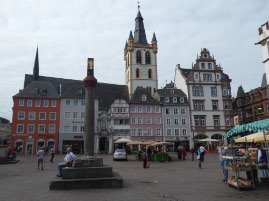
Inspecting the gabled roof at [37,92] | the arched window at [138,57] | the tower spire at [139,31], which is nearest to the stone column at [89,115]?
the gabled roof at [37,92]

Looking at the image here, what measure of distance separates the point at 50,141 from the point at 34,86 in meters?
11.5

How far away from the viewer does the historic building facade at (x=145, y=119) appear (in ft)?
161

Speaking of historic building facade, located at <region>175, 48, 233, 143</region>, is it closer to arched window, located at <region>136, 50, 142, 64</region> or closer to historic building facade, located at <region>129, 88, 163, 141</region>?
historic building facade, located at <region>129, 88, 163, 141</region>

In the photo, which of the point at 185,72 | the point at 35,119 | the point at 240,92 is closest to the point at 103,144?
the point at 35,119

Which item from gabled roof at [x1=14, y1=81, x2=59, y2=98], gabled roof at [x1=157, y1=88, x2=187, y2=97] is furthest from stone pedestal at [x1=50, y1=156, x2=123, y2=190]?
gabled roof at [x1=157, y1=88, x2=187, y2=97]

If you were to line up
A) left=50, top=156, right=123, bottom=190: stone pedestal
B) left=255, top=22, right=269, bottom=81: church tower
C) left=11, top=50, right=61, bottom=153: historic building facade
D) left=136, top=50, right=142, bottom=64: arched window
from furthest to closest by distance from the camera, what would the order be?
1. left=136, top=50, right=142, bottom=64: arched window
2. left=11, top=50, right=61, bottom=153: historic building facade
3. left=255, top=22, right=269, bottom=81: church tower
4. left=50, top=156, right=123, bottom=190: stone pedestal

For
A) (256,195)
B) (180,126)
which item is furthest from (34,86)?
(256,195)

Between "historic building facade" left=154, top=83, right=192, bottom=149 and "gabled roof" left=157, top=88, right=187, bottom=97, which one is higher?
"gabled roof" left=157, top=88, right=187, bottom=97

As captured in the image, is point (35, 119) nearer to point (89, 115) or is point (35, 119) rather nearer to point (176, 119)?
point (176, 119)

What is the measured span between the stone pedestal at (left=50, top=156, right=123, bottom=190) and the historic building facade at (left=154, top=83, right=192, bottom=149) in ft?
129

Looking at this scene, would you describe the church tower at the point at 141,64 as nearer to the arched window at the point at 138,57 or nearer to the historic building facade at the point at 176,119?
the arched window at the point at 138,57

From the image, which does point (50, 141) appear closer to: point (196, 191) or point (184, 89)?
point (184, 89)

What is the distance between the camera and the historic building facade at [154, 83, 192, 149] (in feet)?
164

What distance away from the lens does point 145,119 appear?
50000mm
